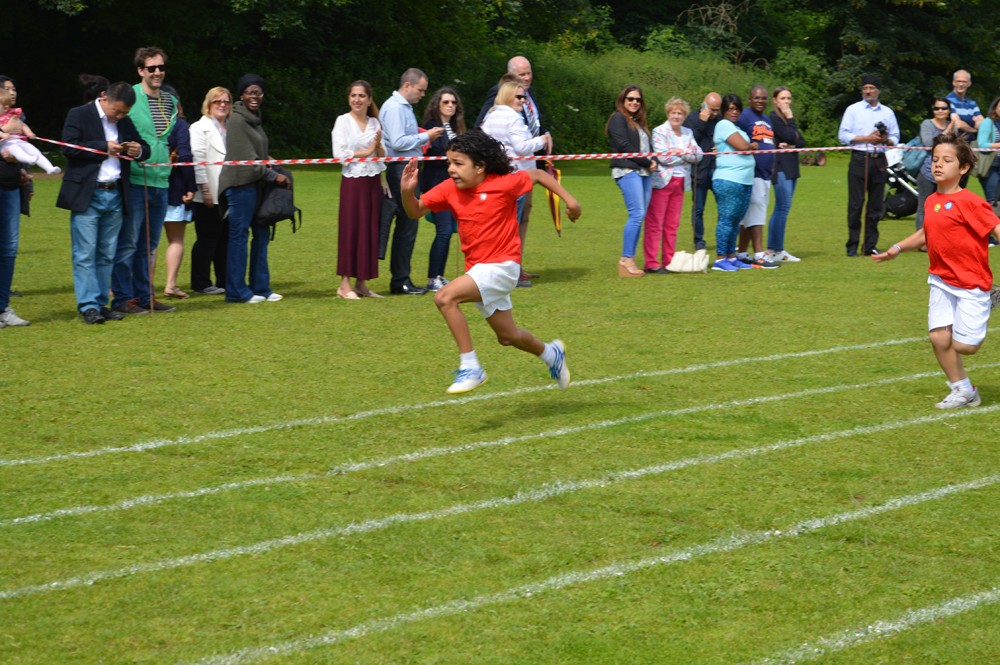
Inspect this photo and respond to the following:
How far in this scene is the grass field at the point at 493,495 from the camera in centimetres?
505

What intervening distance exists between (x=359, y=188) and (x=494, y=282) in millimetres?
5684

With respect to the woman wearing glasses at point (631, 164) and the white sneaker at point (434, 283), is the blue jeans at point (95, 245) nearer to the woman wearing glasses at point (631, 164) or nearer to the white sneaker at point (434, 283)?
the white sneaker at point (434, 283)

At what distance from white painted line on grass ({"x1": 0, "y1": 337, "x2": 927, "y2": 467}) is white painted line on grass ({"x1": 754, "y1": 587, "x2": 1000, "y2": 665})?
4.12 meters

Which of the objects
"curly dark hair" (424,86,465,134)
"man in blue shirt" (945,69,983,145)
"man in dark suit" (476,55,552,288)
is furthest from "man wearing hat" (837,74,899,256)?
"curly dark hair" (424,86,465,134)

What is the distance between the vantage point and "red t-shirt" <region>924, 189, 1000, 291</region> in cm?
879

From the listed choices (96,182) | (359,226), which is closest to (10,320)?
(96,182)

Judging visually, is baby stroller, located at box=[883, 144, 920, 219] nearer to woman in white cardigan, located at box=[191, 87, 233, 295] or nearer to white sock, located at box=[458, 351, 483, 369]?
woman in white cardigan, located at box=[191, 87, 233, 295]

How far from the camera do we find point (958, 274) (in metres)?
8.80

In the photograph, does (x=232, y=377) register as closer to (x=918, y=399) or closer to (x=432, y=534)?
(x=432, y=534)

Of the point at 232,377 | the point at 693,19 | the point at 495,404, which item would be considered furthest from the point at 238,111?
the point at 693,19

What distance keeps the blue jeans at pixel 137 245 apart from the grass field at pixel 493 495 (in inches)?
19.9

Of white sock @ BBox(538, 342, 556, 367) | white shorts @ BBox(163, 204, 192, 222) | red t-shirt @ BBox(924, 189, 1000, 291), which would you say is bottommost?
white sock @ BBox(538, 342, 556, 367)

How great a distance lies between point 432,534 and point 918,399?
13.9 feet

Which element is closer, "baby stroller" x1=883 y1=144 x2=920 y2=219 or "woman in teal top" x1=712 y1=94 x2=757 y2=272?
"woman in teal top" x1=712 y1=94 x2=757 y2=272
